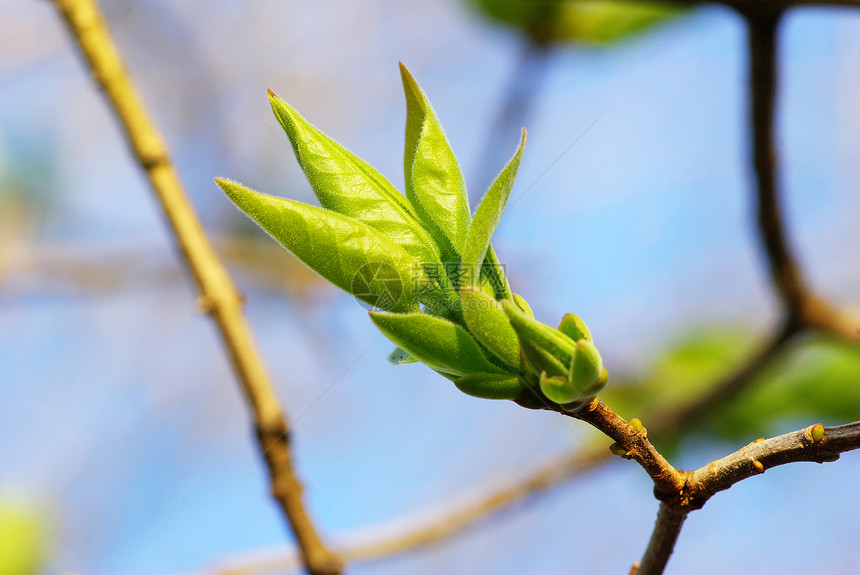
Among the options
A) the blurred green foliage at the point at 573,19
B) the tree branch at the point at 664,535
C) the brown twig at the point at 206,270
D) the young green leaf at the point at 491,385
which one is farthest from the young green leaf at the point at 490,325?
the blurred green foliage at the point at 573,19

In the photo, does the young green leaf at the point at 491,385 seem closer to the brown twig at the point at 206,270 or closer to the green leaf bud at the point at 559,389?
the green leaf bud at the point at 559,389

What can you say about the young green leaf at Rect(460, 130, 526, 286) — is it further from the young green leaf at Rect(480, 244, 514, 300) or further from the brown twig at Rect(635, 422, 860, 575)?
the brown twig at Rect(635, 422, 860, 575)

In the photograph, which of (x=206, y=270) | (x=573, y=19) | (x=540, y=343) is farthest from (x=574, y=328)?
(x=573, y=19)

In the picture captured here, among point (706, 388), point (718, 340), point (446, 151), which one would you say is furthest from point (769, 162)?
point (718, 340)

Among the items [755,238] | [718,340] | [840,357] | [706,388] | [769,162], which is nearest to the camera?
[769,162]

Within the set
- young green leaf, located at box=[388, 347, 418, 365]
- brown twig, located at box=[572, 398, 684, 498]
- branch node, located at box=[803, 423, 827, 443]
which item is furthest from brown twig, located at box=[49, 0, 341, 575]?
branch node, located at box=[803, 423, 827, 443]

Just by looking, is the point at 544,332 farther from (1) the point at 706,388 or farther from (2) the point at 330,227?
(1) the point at 706,388

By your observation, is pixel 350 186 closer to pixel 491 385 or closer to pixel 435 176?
pixel 435 176
